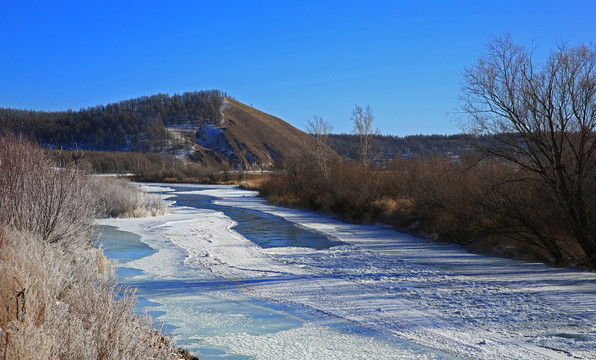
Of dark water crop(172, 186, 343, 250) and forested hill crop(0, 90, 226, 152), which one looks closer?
dark water crop(172, 186, 343, 250)

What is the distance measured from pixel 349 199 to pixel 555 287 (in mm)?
16346

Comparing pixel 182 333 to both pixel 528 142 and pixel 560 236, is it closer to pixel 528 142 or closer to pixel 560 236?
pixel 528 142

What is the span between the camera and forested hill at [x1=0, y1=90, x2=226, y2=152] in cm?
14775

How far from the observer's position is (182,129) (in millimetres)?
160250

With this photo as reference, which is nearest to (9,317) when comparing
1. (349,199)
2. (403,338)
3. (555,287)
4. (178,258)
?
(403,338)

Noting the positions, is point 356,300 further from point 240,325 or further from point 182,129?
point 182,129

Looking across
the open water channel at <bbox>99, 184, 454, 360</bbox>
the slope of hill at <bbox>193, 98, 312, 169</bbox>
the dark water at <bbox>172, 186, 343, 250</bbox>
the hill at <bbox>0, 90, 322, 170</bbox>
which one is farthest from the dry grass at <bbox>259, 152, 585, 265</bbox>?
the hill at <bbox>0, 90, 322, 170</bbox>

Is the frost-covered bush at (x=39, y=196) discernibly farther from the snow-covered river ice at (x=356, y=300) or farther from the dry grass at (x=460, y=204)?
Result: the dry grass at (x=460, y=204)

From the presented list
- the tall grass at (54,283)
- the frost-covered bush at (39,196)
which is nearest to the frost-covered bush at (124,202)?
the tall grass at (54,283)

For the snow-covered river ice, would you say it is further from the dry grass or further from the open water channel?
the dry grass

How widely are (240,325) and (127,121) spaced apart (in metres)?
168

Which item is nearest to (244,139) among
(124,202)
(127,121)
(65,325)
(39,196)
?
(127,121)

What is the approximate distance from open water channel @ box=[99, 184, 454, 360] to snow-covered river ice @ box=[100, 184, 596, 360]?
2 cm

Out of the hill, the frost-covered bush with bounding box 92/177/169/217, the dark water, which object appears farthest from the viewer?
the hill
